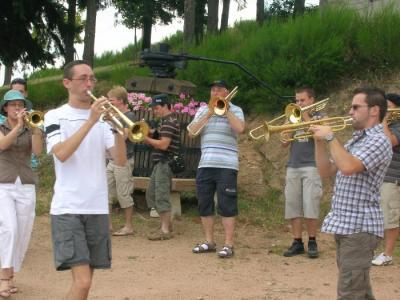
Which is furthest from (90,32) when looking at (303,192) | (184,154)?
(303,192)

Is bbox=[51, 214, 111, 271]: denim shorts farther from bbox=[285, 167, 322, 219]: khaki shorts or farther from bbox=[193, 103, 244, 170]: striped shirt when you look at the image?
bbox=[285, 167, 322, 219]: khaki shorts

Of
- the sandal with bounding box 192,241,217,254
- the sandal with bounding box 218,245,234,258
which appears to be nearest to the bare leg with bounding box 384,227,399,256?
the sandal with bounding box 218,245,234,258

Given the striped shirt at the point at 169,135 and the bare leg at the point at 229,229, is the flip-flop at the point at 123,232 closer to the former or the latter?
the striped shirt at the point at 169,135

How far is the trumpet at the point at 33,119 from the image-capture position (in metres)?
5.89

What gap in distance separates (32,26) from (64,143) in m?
12.9

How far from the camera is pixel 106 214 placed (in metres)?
4.64

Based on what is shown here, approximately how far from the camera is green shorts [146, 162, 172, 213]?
8297mm

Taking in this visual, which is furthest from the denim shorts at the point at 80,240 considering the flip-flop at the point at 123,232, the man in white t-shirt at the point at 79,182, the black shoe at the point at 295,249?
the flip-flop at the point at 123,232

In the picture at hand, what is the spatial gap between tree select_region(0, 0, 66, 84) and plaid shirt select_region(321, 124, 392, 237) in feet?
40.5

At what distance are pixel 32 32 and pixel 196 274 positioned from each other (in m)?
11.5

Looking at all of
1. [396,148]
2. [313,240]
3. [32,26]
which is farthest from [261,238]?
[32,26]

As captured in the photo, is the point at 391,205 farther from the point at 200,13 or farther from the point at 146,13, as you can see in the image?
the point at 200,13

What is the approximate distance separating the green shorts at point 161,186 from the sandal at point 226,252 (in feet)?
3.90

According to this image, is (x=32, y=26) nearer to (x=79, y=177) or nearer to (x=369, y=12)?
(x=369, y=12)
